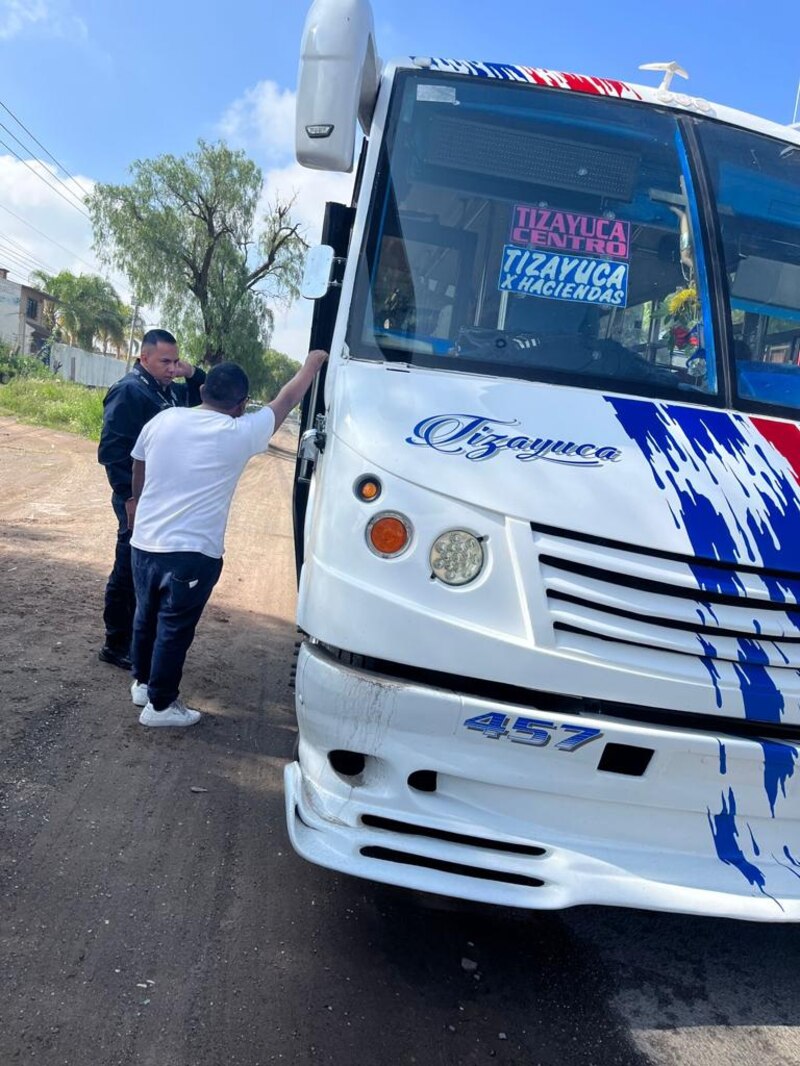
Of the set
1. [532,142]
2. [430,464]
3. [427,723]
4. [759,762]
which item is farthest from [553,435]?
[532,142]

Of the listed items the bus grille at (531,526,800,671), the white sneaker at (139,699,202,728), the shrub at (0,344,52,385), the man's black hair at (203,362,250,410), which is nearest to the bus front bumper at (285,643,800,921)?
the bus grille at (531,526,800,671)

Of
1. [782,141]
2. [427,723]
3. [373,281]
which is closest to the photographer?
[427,723]

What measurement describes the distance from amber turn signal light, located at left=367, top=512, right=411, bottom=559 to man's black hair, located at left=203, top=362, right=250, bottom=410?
1.85 meters

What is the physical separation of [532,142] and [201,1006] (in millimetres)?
3481

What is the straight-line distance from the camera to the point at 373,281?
11.2 feet

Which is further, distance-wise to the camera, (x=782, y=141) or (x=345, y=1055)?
(x=782, y=141)

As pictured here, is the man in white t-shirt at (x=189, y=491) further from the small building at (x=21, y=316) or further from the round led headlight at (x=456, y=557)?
the small building at (x=21, y=316)

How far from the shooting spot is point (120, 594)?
533 centimetres

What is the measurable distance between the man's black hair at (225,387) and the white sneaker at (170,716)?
167 cm

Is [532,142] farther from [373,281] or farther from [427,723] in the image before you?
[427,723]

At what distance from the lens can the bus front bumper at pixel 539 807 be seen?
8.69 feet

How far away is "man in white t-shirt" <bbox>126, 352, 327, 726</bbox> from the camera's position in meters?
4.25

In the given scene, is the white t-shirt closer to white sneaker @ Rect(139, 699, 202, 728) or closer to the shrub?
white sneaker @ Rect(139, 699, 202, 728)

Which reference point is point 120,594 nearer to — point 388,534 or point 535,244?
point 388,534
